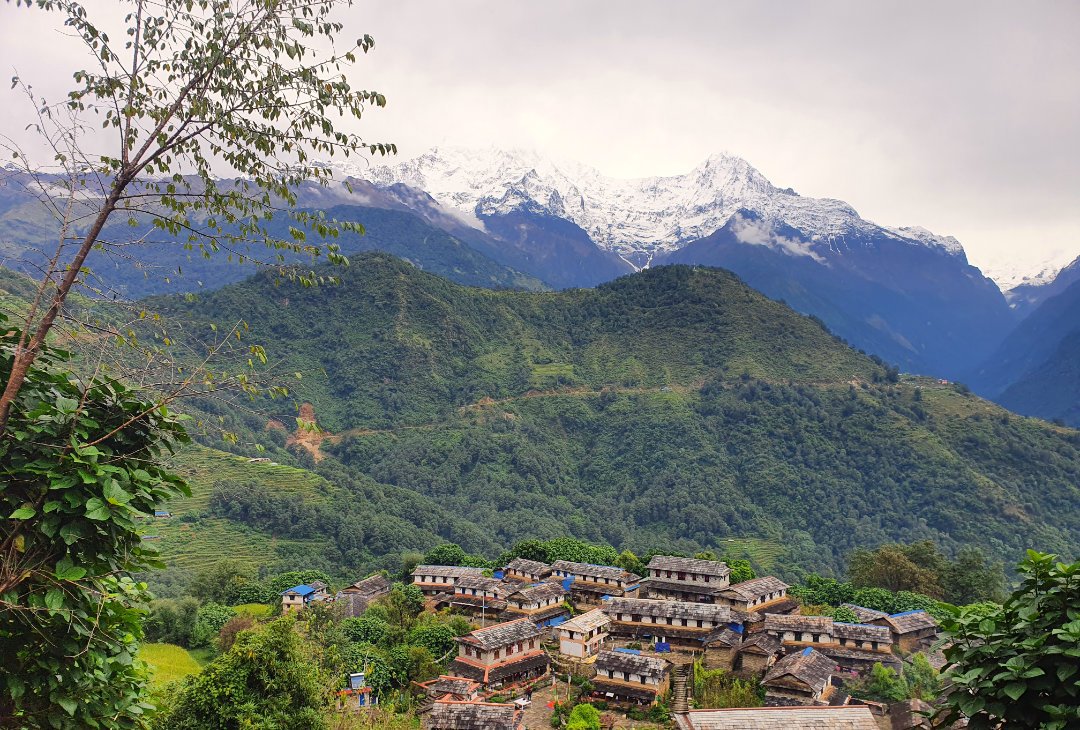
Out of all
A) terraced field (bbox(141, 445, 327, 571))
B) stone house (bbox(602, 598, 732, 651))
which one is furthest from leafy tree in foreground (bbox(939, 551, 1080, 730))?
terraced field (bbox(141, 445, 327, 571))

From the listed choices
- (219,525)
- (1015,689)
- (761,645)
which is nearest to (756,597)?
(761,645)

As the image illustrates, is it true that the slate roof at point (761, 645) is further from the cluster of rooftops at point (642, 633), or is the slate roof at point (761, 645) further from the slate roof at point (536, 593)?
the slate roof at point (536, 593)

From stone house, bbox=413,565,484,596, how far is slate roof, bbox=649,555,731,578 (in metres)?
10.2

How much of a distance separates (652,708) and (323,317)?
107034 mm

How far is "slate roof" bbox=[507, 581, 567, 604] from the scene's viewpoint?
34.5 metres

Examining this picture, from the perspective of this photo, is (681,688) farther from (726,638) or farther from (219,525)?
(219,525)

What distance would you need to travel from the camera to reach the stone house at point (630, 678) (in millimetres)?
24562

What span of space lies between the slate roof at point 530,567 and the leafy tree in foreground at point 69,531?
3554cm

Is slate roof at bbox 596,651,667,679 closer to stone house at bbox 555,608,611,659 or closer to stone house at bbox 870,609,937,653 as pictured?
stone house at bbox 555,608,611,659

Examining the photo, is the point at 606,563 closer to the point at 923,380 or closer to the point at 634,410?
the point at 634,410

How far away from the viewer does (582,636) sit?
1169 inches

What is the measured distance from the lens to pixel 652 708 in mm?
24031

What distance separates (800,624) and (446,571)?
2050cm

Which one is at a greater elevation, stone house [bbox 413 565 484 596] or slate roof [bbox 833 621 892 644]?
slate roof [bbox 833 621 892 644]
